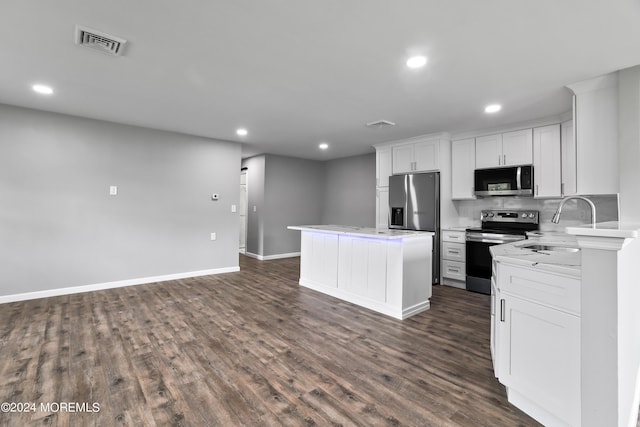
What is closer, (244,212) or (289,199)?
(289,199)

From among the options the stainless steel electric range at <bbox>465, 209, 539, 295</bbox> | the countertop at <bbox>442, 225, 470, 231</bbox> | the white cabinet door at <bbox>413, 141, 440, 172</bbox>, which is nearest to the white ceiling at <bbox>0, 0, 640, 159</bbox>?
the white cabinet door at <bbox>413, 141, 440, 172</bbox>

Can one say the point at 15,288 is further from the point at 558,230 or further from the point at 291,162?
the point at 558,230

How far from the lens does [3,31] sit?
6.90ft

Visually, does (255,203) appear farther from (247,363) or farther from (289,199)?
(247,363)

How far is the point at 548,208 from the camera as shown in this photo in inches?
165

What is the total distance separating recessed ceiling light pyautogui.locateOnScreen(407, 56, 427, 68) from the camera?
2.42 metres

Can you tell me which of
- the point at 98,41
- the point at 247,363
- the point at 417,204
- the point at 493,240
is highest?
the point at 98,41

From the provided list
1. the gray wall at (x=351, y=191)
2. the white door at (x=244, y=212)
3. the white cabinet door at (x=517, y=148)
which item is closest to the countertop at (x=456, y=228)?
the white cabinet door at (x=517, y=148)

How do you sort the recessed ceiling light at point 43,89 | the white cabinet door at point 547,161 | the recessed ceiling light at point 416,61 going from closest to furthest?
the recessed ceiling light at point 416,61, the recessed ceiling light at point 43,89, the white cabinet door at point 547,161

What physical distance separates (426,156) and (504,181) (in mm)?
1222

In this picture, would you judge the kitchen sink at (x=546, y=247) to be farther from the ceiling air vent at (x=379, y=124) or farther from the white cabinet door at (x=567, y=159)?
the ceiling air vent at (x=379, y=124)

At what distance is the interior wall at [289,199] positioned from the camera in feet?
22.6

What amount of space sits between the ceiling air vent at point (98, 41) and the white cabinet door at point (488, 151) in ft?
15.0

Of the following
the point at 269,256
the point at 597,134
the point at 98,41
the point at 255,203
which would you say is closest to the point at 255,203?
the point at 255,203
